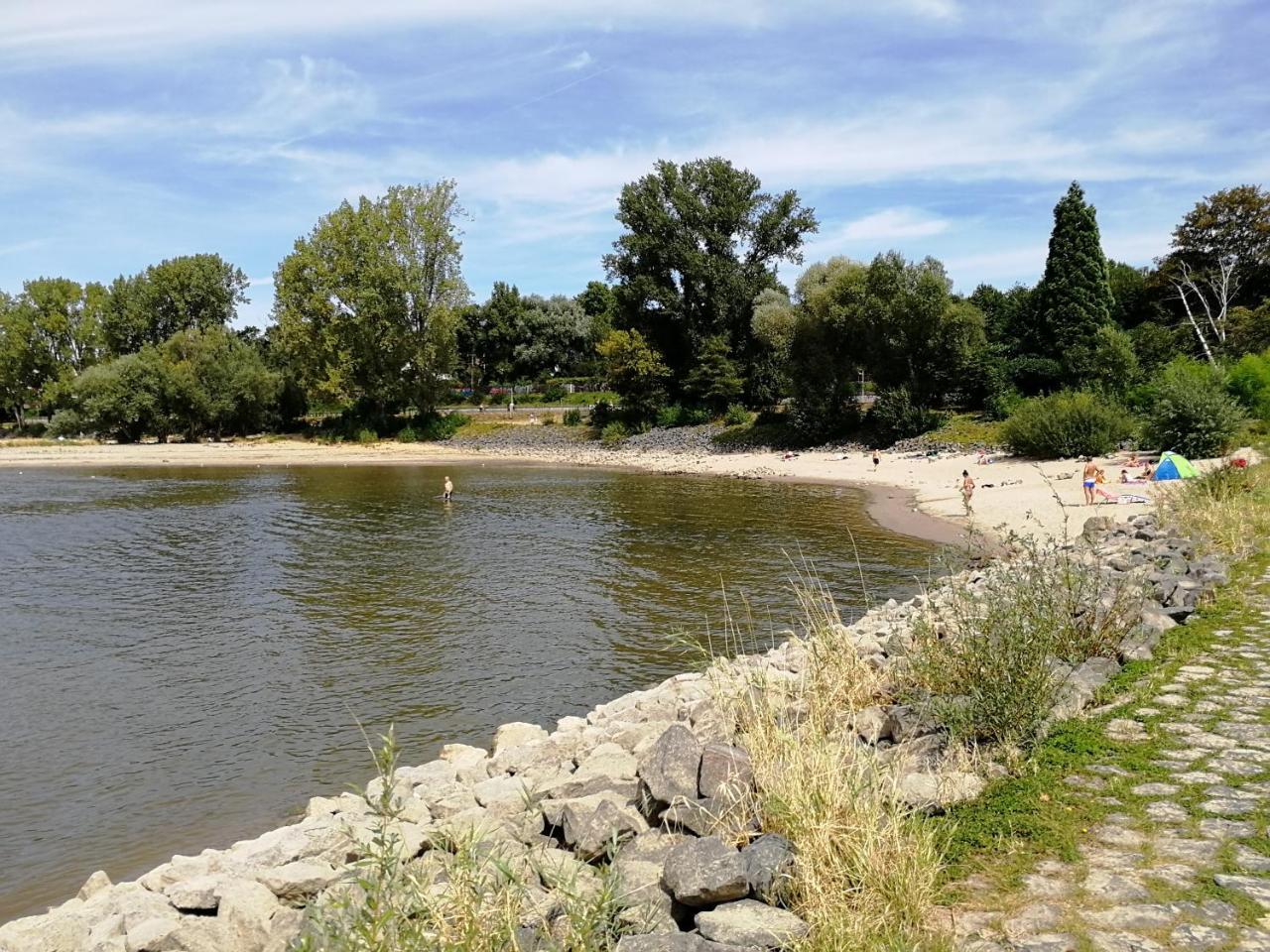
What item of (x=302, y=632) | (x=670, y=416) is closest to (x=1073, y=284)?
(x=670, y=416)

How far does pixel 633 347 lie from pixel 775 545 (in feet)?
122

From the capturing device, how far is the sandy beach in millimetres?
24453

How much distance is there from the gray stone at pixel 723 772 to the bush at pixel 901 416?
136ft

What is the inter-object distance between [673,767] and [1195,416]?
2814cm

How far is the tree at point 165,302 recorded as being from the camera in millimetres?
86312

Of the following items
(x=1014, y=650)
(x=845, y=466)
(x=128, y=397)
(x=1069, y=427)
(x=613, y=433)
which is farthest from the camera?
(x=128, y=397)

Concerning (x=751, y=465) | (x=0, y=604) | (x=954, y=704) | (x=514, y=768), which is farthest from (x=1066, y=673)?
(x=751, y=465)

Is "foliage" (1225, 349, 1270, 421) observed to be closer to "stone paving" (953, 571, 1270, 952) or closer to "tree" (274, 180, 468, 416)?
"stone paving" (953, 571, 1270, 952)

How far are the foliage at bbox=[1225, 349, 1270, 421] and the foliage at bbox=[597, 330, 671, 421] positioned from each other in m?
35.3

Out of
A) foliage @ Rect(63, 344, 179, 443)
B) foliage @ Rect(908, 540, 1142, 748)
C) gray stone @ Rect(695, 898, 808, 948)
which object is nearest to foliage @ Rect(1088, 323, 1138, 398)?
foliage @ Rect(908, 540, 1142, 748)

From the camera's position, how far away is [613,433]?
198 feet

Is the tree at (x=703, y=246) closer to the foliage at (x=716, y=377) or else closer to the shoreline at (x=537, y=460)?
the foliage at (x=716, y=377)

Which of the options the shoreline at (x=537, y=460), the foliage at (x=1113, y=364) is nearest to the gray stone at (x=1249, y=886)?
the shoreline at (x=537, y=460)

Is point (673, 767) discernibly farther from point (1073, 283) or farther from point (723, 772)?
point (1073, 283)
